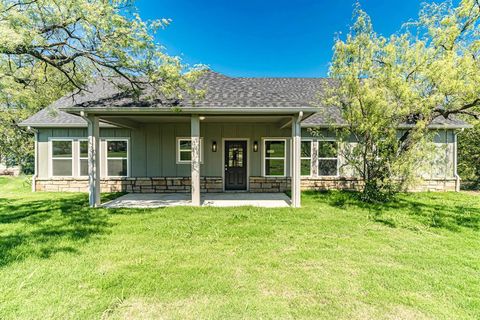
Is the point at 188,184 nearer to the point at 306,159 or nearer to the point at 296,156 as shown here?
the point at 296,156

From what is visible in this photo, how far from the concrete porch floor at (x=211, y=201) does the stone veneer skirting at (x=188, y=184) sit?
21.1 inches

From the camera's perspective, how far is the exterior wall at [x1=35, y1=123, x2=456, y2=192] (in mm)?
9656

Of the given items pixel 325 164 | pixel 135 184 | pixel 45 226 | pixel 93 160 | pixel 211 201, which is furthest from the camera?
pixel 325 164

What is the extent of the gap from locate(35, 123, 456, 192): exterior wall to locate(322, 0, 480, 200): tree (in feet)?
7.87

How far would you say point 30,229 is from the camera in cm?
486

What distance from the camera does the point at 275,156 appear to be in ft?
32.5

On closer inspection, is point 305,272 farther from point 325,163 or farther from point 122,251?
point 325,163

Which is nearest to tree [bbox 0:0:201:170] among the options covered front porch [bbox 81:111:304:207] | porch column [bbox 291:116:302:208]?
covered front porch [bbox 81:111:304:207]

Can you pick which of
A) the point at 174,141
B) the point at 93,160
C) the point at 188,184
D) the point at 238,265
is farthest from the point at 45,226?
the point at 174,141

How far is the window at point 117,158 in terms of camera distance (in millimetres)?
9742

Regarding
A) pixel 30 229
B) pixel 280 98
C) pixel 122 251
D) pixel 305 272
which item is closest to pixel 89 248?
pixel 122 251

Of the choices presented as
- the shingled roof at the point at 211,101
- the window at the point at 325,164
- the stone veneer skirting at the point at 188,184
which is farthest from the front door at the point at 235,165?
the window at the point at 325,164

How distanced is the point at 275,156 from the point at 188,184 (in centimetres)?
376

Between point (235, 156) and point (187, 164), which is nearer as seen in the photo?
point (187, 164)
